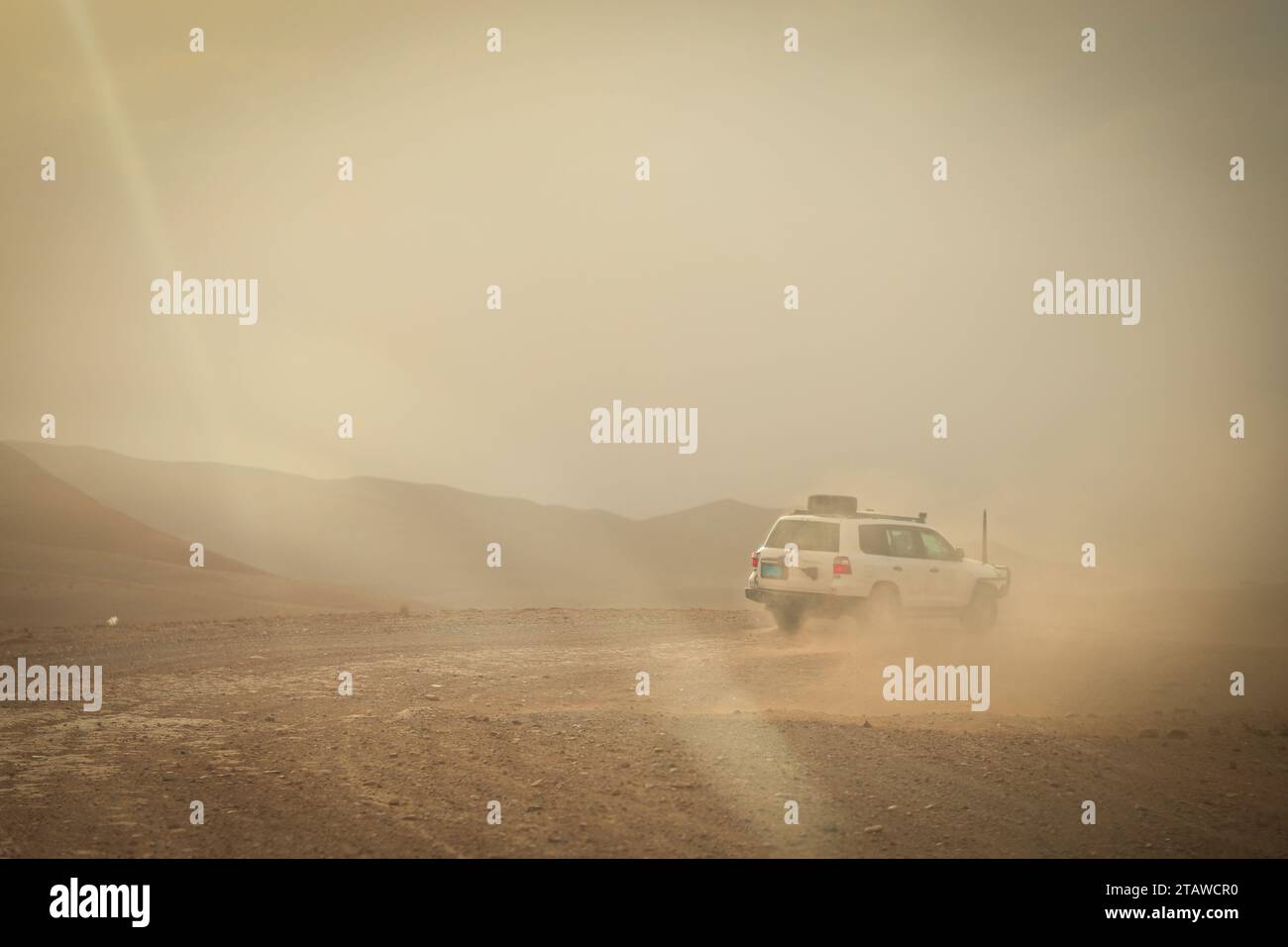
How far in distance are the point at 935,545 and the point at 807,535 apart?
2748mm

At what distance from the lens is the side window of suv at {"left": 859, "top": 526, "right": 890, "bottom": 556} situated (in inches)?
738

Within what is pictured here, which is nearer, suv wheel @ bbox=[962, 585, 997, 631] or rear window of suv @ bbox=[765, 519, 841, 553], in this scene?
rear window of suv @ bbox=[765, 519, 841, 553]

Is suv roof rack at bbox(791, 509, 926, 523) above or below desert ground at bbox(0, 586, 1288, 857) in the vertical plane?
above

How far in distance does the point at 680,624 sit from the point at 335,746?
1292 cm

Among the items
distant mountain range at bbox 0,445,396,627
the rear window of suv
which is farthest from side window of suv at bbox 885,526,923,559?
distant mountain range at bbox 0,445,396,627

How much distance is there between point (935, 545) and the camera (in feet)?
64.9

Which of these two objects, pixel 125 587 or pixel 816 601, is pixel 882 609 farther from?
pixel 125 587

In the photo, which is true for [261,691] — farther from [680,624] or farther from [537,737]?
[680,624]

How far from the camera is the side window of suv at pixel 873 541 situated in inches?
738

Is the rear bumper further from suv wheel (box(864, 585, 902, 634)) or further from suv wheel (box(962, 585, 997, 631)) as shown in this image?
suv wheel (box(962, 585, 997, 631))

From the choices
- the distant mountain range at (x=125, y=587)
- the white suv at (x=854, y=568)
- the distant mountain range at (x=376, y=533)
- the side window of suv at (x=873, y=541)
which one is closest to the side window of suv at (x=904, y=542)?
the white suv at (x=854, y=568)

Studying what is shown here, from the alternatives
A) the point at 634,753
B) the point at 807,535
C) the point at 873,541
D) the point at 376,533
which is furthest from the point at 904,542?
the point at 376,533

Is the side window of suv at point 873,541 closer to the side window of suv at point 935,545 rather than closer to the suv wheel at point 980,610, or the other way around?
the side window of suv at point 935,545

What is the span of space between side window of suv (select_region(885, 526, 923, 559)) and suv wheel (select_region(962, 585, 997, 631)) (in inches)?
70.2
